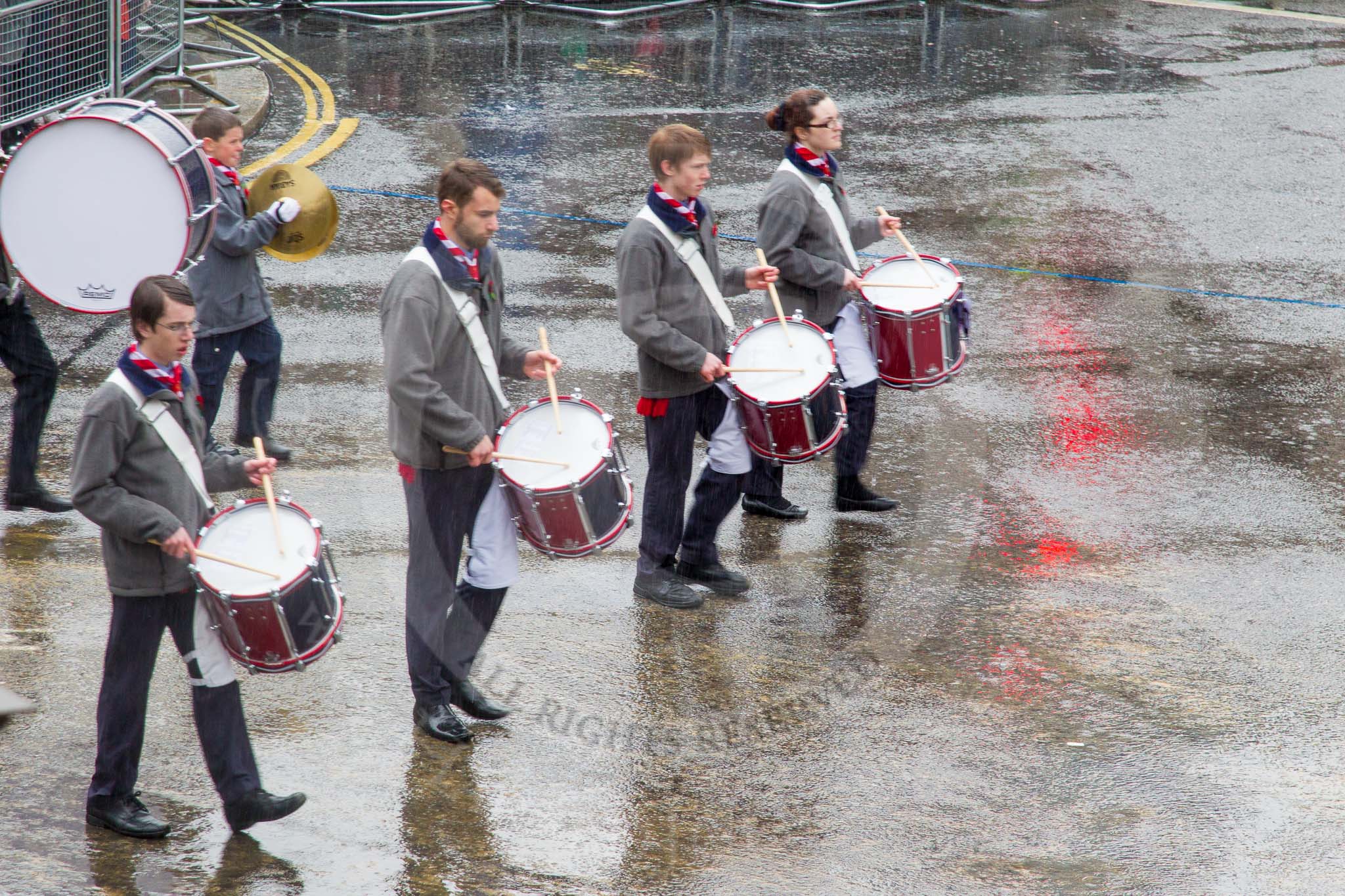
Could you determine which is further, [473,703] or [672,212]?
[672,212]

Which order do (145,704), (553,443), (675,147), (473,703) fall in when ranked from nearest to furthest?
(145,704)
(553,443)
(473,703)
(675,147)

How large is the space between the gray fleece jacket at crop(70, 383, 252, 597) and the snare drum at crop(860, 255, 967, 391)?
3107 mm

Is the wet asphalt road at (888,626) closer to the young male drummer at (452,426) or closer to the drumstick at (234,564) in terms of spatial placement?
the young male drummer at (452,426)

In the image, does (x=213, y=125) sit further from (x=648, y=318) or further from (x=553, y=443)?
(x=553, y=443)

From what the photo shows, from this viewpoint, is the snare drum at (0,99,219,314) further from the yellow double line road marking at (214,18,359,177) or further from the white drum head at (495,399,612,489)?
the yellow double line road marking at (214,18,359,177)

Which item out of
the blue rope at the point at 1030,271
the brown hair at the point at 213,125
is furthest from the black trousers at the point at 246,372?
the blue rope at the point at 1030,271

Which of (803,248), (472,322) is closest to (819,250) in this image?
(803,248)

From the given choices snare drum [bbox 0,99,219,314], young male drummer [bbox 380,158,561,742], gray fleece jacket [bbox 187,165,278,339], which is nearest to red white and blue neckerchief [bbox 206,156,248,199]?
gray fleece jacket [bbox 187,165,278,339]

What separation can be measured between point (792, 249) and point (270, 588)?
3034mm

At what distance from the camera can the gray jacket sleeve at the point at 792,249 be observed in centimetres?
662

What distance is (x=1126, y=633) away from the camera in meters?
6.10

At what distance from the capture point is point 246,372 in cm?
748

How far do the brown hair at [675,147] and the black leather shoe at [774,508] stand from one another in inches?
71.3

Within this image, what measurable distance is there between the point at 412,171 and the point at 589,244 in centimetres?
212
